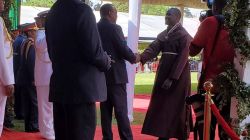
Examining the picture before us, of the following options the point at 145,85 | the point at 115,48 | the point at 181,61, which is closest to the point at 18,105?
the point at 115,48

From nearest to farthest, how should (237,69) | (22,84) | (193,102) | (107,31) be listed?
(237,69), (193,102), (107,31), (22,84)

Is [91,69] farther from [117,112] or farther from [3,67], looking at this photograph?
[117,112]

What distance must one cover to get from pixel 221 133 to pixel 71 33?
184 centimetres

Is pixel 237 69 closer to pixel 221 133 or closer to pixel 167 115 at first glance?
pixel 221 133

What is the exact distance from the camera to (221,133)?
5.02m

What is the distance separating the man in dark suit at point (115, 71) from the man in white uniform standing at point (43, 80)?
0.98m

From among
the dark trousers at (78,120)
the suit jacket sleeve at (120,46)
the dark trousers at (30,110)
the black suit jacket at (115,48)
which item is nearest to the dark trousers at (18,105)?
the dark trousers at (30,110)

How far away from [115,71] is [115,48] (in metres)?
0.32

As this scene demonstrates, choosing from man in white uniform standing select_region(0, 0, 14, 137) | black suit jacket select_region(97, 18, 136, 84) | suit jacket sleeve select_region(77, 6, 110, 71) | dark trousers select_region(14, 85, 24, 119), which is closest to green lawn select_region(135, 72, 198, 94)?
dark trousers select_region(14, 85, 24, 119)

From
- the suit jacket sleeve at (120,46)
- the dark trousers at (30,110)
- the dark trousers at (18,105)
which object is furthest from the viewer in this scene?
the dark trousers at (18,105)

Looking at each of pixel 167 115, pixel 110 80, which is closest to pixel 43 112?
pixel 110 80

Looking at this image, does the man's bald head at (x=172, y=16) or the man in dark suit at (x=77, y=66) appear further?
the man's bald head at (x=172, y=16)

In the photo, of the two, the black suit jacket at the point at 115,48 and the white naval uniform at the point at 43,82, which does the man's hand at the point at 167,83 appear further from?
the white naval uniform at the point at 43,82

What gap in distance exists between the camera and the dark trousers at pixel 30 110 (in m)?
8.56
